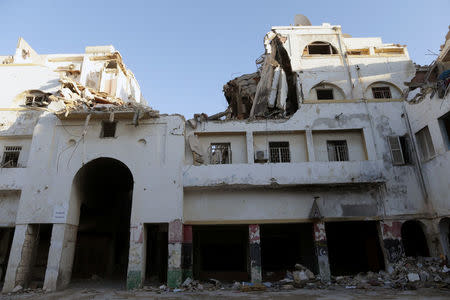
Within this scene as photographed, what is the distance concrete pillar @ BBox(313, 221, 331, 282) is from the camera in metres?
13.2

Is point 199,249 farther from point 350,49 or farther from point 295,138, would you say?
point 350,49

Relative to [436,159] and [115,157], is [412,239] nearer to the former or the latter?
[436,159]

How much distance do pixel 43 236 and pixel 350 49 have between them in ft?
74.7

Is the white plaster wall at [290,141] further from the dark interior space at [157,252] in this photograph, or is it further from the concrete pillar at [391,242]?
the dark interior space at [157,252]

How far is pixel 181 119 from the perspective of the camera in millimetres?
14898

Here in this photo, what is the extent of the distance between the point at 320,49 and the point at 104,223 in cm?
1870

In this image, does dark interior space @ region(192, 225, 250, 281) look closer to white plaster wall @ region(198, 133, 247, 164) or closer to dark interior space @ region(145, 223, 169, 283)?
dark interior space @ region(145, 223, 169, 283)

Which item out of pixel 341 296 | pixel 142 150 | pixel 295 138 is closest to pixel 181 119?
pixel 142 150

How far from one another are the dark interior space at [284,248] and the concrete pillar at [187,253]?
4.55 m

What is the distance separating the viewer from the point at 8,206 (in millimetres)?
14500

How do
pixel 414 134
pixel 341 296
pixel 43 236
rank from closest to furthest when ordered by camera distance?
pixel 341 296 → pixel 414 134 → pixel 43 236

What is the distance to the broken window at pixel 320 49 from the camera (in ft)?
64.5

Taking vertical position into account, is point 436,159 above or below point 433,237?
above

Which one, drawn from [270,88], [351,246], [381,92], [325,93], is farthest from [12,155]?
[381,92]
